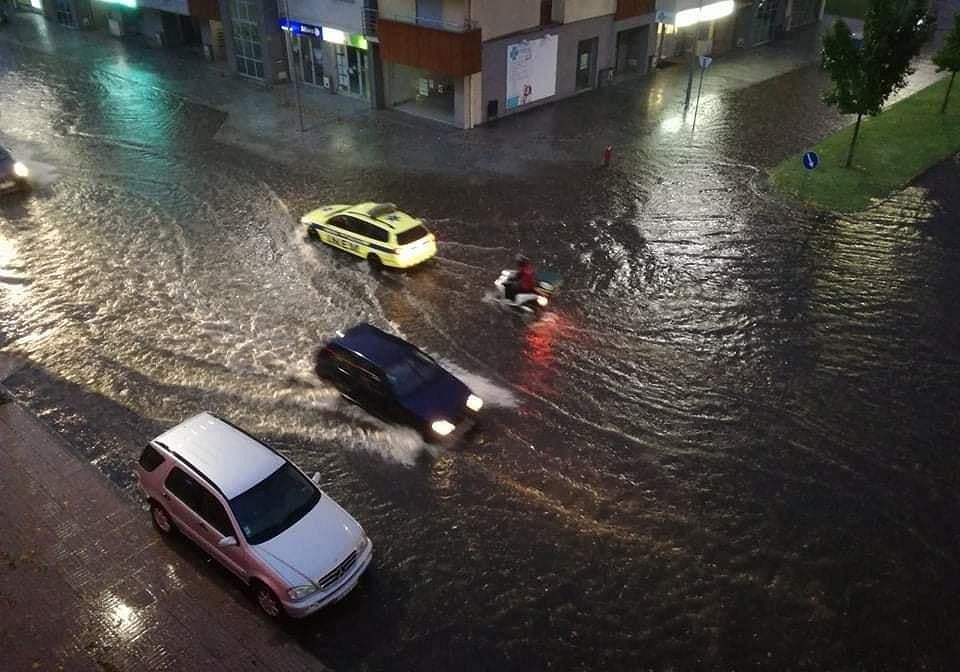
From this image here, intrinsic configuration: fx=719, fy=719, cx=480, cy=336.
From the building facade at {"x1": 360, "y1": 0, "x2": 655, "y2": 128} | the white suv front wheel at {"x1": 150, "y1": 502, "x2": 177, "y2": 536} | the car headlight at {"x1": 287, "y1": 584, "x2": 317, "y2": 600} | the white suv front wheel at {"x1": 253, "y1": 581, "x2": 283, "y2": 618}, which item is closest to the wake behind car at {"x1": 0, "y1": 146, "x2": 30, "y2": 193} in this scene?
the building facade at {"x1": 360, "y1": 0, "x2": 655, "y2": 128}

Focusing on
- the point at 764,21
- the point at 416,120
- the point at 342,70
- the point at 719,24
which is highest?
the point at 719,24

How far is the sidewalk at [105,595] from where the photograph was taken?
31.0ft

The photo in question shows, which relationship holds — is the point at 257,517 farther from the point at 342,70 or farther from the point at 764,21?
the point at 764,21

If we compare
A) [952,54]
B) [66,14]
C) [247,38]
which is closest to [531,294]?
[952,54]

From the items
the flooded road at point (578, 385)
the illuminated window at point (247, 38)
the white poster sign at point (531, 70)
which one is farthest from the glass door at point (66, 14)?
the white poster sign at point (531, 70)

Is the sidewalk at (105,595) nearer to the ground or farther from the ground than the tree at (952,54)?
nearer to the ground

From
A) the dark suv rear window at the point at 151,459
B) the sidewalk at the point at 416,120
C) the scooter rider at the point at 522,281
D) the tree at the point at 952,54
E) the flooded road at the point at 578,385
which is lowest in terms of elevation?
the sidewalk at the point at 416,120

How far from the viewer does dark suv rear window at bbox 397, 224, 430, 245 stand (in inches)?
748

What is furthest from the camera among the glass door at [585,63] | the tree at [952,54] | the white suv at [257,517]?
the glass door at [585,63]

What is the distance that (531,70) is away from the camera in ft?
105

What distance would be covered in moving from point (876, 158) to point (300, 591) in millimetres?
26653

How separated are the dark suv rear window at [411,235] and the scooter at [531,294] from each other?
103 inches

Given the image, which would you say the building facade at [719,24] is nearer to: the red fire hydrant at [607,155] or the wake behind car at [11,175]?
the red fire hydrant at [607,155]

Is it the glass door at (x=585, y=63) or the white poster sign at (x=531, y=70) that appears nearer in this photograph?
the white poster sign at (x=531, y=70)
